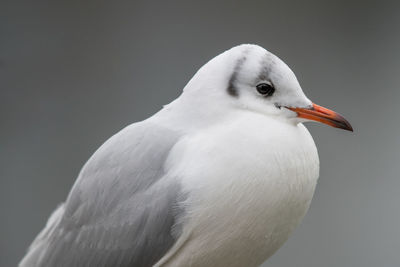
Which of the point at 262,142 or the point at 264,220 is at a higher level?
the point at 262,142

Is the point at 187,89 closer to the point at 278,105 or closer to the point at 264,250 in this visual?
the point at 278,105

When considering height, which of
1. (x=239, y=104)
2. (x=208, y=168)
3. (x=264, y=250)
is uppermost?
(x=239, y=104)

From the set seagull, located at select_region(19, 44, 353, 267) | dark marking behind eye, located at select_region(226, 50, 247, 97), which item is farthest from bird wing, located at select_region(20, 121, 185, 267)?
dark marking behind eye, located at select_region(226, 50, 247, 97)

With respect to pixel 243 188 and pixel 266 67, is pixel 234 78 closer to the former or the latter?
pixel 266 67

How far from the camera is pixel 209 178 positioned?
0.93 meters

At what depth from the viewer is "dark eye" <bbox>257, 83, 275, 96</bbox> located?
99cm

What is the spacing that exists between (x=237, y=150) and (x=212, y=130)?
0.06 meters

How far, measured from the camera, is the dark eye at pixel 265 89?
38.8 inches

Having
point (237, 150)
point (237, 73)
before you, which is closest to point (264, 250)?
point (237, 150)

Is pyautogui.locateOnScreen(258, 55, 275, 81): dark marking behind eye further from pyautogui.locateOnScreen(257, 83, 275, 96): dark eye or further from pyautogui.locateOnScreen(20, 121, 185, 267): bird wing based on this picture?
pyautogui.locateOnScreen(20, 121, 185, 267): bird wing

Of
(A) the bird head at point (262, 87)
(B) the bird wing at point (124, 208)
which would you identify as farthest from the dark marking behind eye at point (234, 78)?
(B) the bird wing at point (124, 208)

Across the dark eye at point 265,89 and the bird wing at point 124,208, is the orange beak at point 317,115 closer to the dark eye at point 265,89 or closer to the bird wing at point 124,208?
the dark eye at point 265,89

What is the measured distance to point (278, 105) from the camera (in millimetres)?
988

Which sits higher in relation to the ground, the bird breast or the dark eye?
the dark eye
